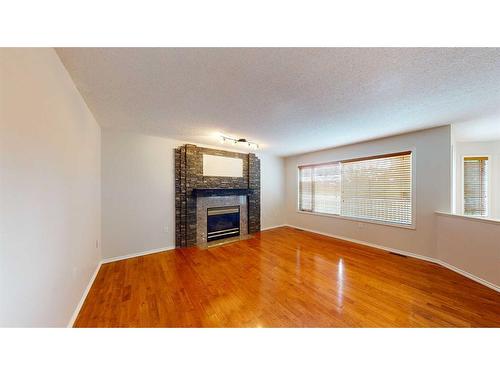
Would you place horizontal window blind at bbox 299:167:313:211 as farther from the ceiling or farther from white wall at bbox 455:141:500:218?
white wall at bbox 455:141:500:218

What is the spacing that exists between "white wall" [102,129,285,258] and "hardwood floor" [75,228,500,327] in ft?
1.27

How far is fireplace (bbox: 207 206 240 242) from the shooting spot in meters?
4.20

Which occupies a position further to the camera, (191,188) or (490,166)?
(191,188)

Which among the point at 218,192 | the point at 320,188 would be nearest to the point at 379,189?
the point at 320,188

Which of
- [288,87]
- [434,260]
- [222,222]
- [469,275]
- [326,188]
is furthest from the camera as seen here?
[326,188]

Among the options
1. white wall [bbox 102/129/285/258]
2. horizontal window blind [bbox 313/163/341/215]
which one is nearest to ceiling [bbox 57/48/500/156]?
white wall [bbox 102/129/285/258]

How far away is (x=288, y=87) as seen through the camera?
1736mm

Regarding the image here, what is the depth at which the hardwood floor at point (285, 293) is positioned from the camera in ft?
5.34

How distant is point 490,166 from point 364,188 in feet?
9.01

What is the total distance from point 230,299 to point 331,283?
1.34 metres

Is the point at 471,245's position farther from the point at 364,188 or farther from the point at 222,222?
the point at 222,222
